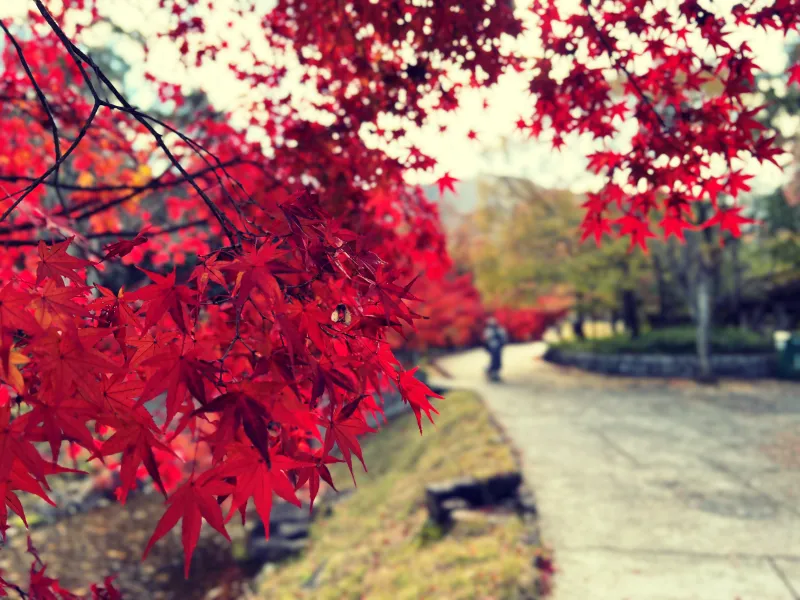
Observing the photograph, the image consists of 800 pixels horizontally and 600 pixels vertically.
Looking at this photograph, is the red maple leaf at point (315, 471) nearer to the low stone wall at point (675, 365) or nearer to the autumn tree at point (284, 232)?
the autumn tree at point (284, 232)

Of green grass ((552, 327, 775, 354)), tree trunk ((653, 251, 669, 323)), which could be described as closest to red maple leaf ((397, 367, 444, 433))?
green grass ((552, 327, 775, 354))

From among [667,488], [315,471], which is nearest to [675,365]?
[667,488]

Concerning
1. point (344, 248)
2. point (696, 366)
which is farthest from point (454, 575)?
point (696, 366)

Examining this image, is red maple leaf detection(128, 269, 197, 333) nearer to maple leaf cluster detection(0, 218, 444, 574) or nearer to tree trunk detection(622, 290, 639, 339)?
maple leaf cluster detection(0, 218, 444, 574)

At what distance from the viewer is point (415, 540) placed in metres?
5.63

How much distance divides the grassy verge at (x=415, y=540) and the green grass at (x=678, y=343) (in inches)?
226

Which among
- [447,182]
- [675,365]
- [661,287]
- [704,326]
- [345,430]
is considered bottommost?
[675,365]

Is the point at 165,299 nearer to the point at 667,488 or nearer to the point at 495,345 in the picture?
the point at 667,488

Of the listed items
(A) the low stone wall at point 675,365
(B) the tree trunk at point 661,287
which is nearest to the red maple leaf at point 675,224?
(A) the low stone wall at point 675,365

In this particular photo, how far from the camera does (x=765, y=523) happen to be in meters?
4.80

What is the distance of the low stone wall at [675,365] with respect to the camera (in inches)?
480

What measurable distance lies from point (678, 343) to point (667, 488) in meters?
8.84

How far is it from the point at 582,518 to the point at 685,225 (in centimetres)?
294

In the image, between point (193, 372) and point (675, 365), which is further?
point (675, 365)
